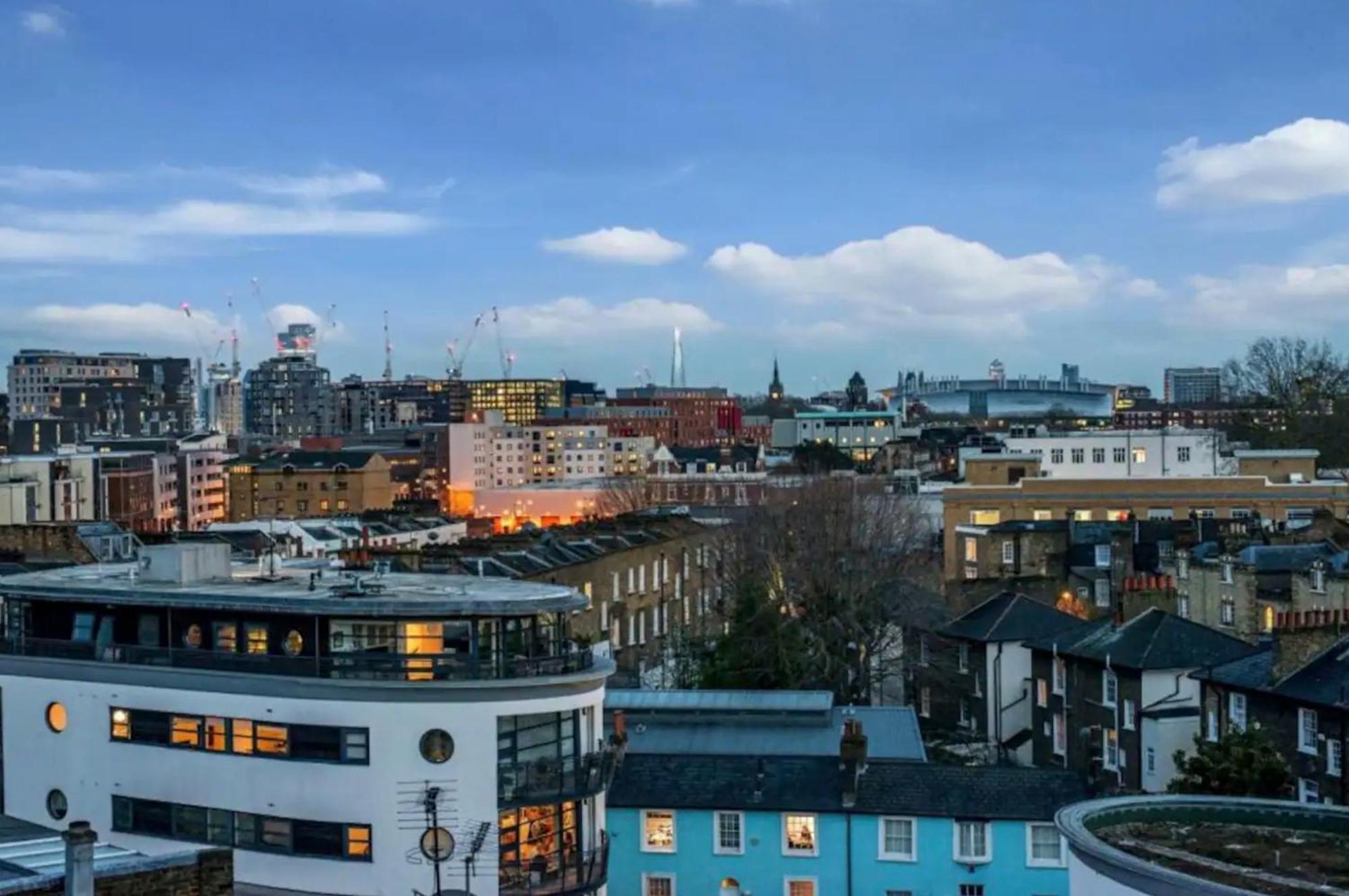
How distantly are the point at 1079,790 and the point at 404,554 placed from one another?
87.6ft

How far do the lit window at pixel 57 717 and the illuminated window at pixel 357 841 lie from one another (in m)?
6.18

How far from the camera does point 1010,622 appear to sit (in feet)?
153

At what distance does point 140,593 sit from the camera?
26734 mm

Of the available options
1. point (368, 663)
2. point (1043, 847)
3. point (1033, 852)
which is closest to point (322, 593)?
point (368, 663)

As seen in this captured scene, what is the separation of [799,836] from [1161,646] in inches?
456

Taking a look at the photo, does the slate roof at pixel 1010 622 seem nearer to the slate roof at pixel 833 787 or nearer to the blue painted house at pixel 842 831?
the slate roof at pixel 833 787

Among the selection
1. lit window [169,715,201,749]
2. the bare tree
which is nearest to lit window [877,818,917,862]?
lit window [169,715,201,749]

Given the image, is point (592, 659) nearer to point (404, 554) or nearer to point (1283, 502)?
point (404, 554)

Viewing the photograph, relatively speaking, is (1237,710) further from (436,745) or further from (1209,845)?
(436,745)

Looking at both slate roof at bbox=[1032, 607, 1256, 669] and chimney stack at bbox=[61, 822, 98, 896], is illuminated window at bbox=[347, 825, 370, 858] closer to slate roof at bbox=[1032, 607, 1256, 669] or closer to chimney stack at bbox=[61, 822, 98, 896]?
chimney stack at bbox=[61, 822, 98, 896]

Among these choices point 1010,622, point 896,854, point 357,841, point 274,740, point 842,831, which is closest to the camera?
point 357,841

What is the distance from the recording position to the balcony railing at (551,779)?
24766 millimetres

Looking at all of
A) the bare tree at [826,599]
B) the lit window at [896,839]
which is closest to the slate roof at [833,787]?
the lit window at [896,839]

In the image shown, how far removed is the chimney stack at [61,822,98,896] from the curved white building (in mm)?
10232
